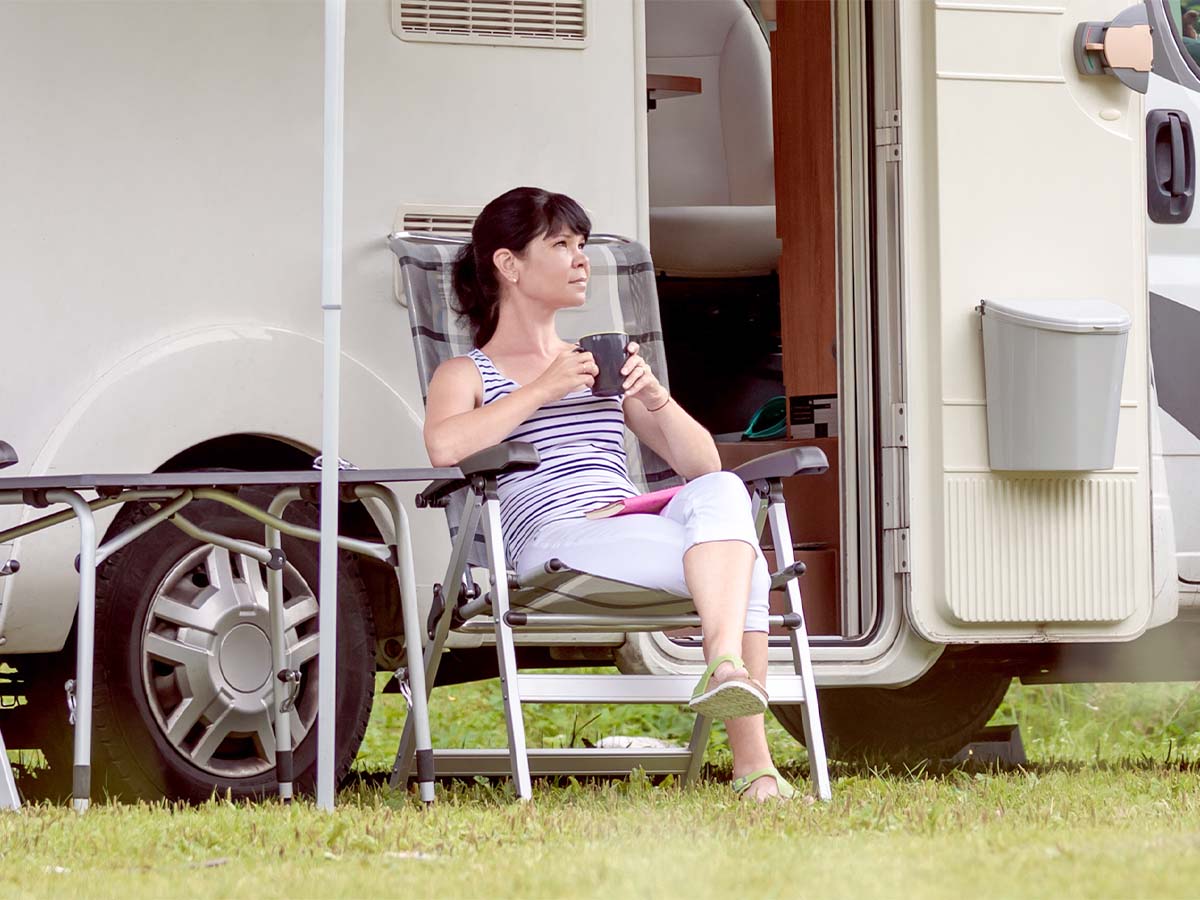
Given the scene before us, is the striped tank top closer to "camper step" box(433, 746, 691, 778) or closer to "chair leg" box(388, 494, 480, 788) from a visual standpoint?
"chair leg" box(388, 494, 480, 788)

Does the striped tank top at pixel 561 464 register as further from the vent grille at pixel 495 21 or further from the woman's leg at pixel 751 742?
the vent grille at pixel 495 21

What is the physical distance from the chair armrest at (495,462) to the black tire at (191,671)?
16.4 inches

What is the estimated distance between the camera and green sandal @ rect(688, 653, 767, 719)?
3.18 meters

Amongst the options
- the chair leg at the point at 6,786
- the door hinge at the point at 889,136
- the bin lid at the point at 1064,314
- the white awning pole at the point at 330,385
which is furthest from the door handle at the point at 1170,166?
the chair leg at the point at 6,786

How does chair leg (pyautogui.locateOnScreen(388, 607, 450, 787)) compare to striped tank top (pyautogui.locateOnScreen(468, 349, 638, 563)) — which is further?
striped tank top (pyautogui.locateOnScreen(468, 349, 638, 563))

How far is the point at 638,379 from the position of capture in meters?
3.67

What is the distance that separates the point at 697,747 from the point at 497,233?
1073 millimetres

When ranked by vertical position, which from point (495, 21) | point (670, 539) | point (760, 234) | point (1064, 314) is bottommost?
point (670, 539)

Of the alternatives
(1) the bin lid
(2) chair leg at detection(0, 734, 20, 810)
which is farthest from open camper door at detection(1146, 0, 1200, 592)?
(2) chair leg at detection(0, 734, 20, 810)

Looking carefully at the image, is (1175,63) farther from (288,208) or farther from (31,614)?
(31,614)

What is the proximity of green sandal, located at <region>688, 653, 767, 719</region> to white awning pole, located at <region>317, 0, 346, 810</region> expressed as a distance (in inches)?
23.5

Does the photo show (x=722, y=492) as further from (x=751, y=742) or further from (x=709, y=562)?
(x=751, y=742)

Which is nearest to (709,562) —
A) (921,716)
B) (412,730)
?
(412,730)

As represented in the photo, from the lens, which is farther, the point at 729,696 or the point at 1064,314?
the point at 1064,314
